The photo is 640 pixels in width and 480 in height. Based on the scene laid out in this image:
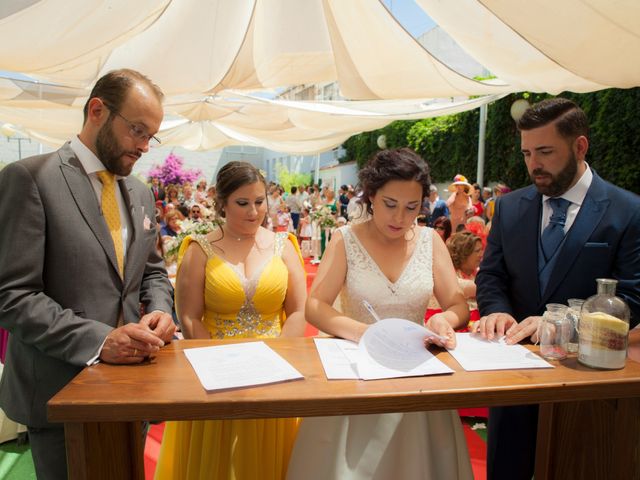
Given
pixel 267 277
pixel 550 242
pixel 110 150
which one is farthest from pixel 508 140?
pixel 110 150

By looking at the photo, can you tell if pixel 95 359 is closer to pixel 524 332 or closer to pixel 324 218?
pixel 524 332

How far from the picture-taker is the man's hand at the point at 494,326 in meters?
1.79

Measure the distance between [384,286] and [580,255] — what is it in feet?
2.82

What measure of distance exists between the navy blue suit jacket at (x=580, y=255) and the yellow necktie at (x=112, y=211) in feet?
5.34

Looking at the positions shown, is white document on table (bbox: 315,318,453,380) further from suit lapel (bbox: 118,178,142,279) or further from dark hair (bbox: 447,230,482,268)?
dark hair (bbox: 447,230,482,268)

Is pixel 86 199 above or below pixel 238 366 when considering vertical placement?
above

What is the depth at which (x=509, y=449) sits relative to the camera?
7.06ft

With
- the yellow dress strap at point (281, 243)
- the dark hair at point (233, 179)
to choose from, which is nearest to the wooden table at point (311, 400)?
the yellow dress strap at point (281, 243)

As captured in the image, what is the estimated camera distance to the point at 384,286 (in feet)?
6.96

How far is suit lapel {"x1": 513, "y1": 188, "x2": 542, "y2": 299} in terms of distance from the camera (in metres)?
2.10

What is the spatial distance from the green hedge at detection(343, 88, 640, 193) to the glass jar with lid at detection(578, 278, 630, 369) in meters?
9.02

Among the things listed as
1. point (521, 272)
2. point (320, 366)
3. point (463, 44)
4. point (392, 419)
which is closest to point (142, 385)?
point (320, 366)

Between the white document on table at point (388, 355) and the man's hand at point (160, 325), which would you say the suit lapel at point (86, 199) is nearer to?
the man's hand at point (160, 325)

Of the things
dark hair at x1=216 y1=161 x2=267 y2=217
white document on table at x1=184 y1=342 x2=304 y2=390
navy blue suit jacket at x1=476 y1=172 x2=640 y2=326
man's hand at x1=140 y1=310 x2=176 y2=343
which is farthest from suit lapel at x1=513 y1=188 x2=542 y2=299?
man's hand at x1=140 y1=310 x2=176 y2=343
